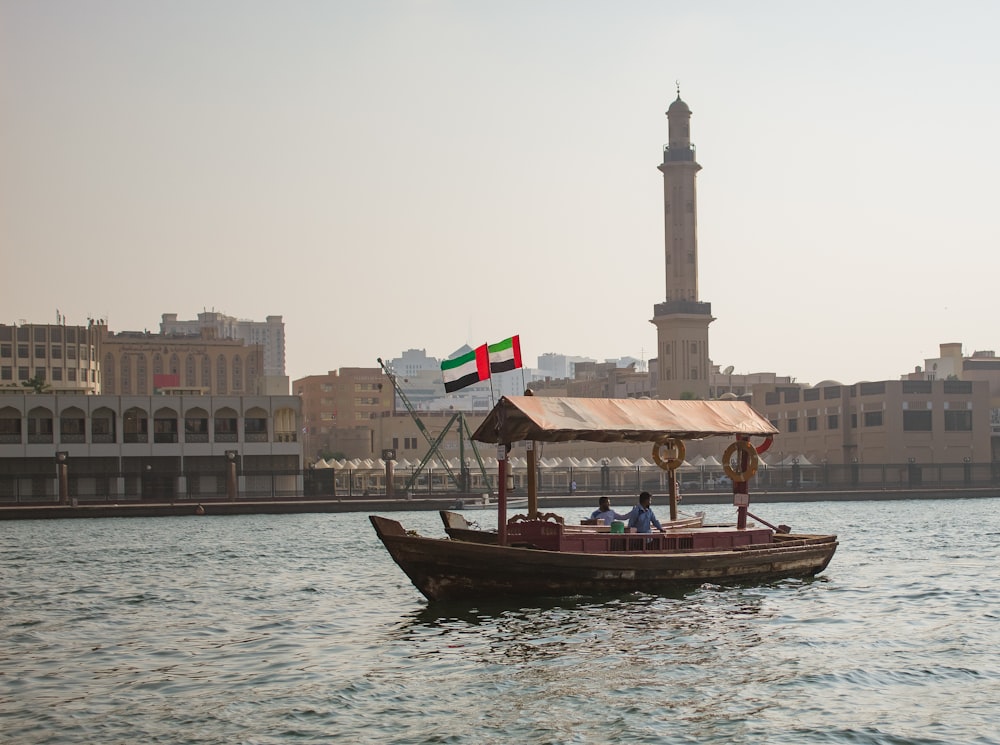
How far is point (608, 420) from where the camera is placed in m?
31.3

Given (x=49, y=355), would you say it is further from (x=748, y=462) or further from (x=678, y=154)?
(x=748, y=462)

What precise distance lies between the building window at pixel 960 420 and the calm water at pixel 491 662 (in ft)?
274

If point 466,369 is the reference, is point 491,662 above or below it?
below

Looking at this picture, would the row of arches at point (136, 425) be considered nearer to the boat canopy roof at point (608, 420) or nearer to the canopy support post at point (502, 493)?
the boat canopy roof at point (608, 420)

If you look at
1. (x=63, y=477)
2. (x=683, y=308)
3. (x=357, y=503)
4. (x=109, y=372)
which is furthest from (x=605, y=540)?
(x=109, y=372)

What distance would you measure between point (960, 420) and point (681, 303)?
36.2 metres

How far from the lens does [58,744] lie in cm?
1719

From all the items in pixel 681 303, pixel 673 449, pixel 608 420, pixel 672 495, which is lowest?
pixel 672 495

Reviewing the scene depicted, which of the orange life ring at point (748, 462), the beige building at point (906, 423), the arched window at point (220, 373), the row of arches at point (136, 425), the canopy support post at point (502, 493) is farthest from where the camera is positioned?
the arched window at point (220, 373)

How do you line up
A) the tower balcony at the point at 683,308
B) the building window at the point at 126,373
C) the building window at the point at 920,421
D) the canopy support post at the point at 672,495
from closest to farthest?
1. the canopy support post at the point at 672,495
2. the building window at the point at 920,421
3. the tower balcony at the point at 683,308
4. the building window at the point at 126,373

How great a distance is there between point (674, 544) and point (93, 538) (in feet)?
123

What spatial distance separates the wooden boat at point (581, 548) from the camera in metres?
29.2

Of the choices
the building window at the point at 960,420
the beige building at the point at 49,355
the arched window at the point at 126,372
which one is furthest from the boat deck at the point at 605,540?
the arched window at the point at 126,372

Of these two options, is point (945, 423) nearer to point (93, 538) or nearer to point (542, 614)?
point (93, 538)
